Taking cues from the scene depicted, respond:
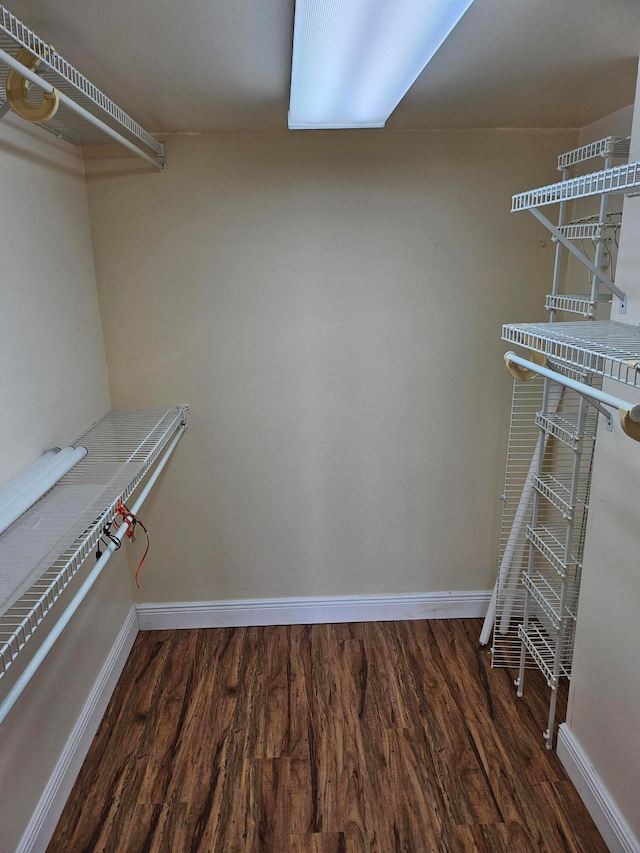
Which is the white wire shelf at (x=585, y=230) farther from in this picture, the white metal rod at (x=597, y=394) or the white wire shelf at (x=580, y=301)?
the white metal rod at (x=597, y=394)

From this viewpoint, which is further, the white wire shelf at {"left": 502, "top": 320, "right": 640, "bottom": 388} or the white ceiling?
the white ceiling

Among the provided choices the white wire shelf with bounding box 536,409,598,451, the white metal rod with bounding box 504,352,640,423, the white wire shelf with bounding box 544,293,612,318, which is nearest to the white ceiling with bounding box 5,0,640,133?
the white wire shelf with bounding box 544,293,612,318

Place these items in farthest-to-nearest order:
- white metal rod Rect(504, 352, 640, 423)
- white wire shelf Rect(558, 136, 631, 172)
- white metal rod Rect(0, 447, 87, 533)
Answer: white wire shelf Rect(558, 136, 631, 172) < white metal rod Rect(0, 447, 87, 533) < white metal rod Rect(504, 352, 640, 423)

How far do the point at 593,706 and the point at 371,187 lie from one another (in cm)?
194

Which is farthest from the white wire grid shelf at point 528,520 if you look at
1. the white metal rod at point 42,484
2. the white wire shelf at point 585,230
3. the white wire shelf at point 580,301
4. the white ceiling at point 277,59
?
the white metal rod at point 42,484

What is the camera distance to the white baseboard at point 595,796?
1.60m

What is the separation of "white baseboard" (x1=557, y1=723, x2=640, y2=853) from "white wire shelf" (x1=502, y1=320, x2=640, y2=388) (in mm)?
1199

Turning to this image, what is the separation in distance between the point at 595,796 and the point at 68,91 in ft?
8.04

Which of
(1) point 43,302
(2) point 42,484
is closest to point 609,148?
(1) point 43,302

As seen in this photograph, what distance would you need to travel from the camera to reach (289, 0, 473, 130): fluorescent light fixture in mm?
1104

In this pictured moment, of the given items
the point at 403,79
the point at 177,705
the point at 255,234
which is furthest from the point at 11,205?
the point at 177,705

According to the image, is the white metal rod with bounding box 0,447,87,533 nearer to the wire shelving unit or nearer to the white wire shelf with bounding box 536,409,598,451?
the wire shelving unit

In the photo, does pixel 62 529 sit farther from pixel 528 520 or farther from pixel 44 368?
pixel 528 520

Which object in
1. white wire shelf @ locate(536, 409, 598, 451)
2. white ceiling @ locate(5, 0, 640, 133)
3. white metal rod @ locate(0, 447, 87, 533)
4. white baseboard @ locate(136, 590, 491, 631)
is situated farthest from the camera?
white baseboard @ locate(136, 590, 491, 631)
